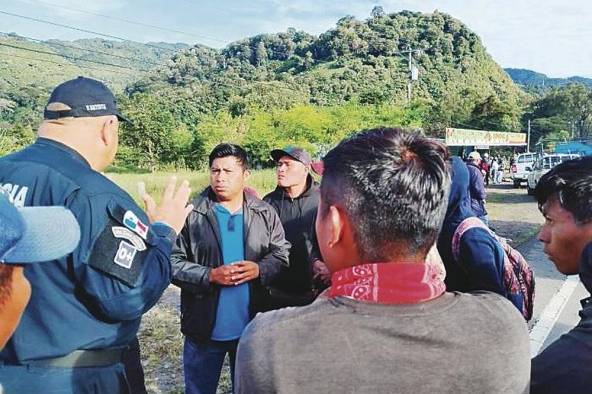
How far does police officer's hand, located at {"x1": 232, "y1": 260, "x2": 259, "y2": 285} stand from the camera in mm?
2715

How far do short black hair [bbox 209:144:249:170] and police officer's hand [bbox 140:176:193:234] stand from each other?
0.84 m

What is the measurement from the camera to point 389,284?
0.96 meters

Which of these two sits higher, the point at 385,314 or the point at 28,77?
the point at 28,77

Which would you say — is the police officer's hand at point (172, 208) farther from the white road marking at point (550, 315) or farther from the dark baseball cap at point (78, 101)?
the white road marking at point (550, 315)

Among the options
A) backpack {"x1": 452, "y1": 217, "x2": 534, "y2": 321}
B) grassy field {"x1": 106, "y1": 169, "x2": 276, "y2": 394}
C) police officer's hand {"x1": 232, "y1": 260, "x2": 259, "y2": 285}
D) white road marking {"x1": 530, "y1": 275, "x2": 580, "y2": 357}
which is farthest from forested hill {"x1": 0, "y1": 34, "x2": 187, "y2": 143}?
backpack {"x1": 452, "y1": 217, "x2": 534, "y2": 321}

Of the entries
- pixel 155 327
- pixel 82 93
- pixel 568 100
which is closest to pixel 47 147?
pixel 82 93

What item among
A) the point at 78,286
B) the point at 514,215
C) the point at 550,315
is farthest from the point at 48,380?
the point at 514,215

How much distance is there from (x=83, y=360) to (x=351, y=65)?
308ft

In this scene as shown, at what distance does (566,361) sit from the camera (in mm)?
1223

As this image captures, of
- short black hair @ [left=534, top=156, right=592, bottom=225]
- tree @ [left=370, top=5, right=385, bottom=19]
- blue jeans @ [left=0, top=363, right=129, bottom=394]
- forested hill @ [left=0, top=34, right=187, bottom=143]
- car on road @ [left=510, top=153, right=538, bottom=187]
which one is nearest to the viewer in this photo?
blue jeans @ [left=0, top=363, right=129, bottom=394]

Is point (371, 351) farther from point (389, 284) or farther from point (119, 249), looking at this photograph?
point (119, 249)

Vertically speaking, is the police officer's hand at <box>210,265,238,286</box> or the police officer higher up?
the police officer

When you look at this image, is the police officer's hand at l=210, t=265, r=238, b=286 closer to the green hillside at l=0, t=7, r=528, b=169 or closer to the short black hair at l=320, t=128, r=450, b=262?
the short black hair at l=320, t=128, r=450, b=262

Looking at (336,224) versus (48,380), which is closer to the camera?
(336,224)
